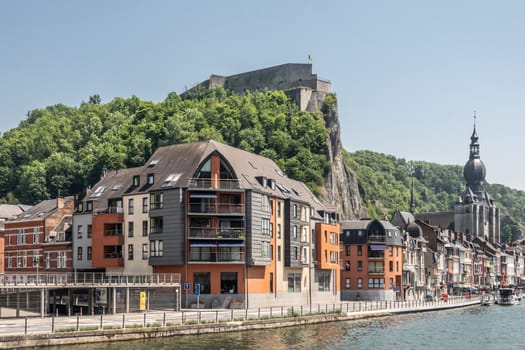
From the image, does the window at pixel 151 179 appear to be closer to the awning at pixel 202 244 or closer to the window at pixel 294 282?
the awning at pixel 202 244

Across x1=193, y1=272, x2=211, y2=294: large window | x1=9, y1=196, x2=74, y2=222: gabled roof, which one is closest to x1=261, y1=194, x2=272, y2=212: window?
x1=193, y1=272, x2=211, y2=294: large window

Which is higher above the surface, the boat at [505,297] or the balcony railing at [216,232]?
the balcony railing at [216,232]

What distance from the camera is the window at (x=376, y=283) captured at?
11288 cm

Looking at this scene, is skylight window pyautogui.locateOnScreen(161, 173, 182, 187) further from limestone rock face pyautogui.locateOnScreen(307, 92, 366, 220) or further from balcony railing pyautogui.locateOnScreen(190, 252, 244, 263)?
limestone rock face pyautogui.locateOnScreen(307, 92, 366, 220)

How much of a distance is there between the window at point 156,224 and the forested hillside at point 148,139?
58.9m

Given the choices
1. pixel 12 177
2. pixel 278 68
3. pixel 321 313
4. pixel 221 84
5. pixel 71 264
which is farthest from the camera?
pixel 221 84

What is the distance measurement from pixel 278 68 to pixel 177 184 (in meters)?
101

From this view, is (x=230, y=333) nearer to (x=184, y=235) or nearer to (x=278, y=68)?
(x=184, y=235)

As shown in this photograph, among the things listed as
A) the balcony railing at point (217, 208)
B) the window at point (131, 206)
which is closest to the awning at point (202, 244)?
the balcony railing at point (217, 208)

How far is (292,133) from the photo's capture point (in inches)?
6220

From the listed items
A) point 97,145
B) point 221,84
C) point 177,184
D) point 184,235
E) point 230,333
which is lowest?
point 230,333

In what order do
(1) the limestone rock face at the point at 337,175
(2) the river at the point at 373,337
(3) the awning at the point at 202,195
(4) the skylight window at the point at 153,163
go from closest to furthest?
1. (2) the river at the point at 373,337
2. (3) the awning at the point at 202,195
3. (4) the skylight window at the point at 153,163
4. (1) the limestone rock face at the point at 337,175

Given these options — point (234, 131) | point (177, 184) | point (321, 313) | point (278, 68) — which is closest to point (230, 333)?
point (321, 313)

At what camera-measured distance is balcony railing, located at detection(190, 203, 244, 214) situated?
79875 millimetres
